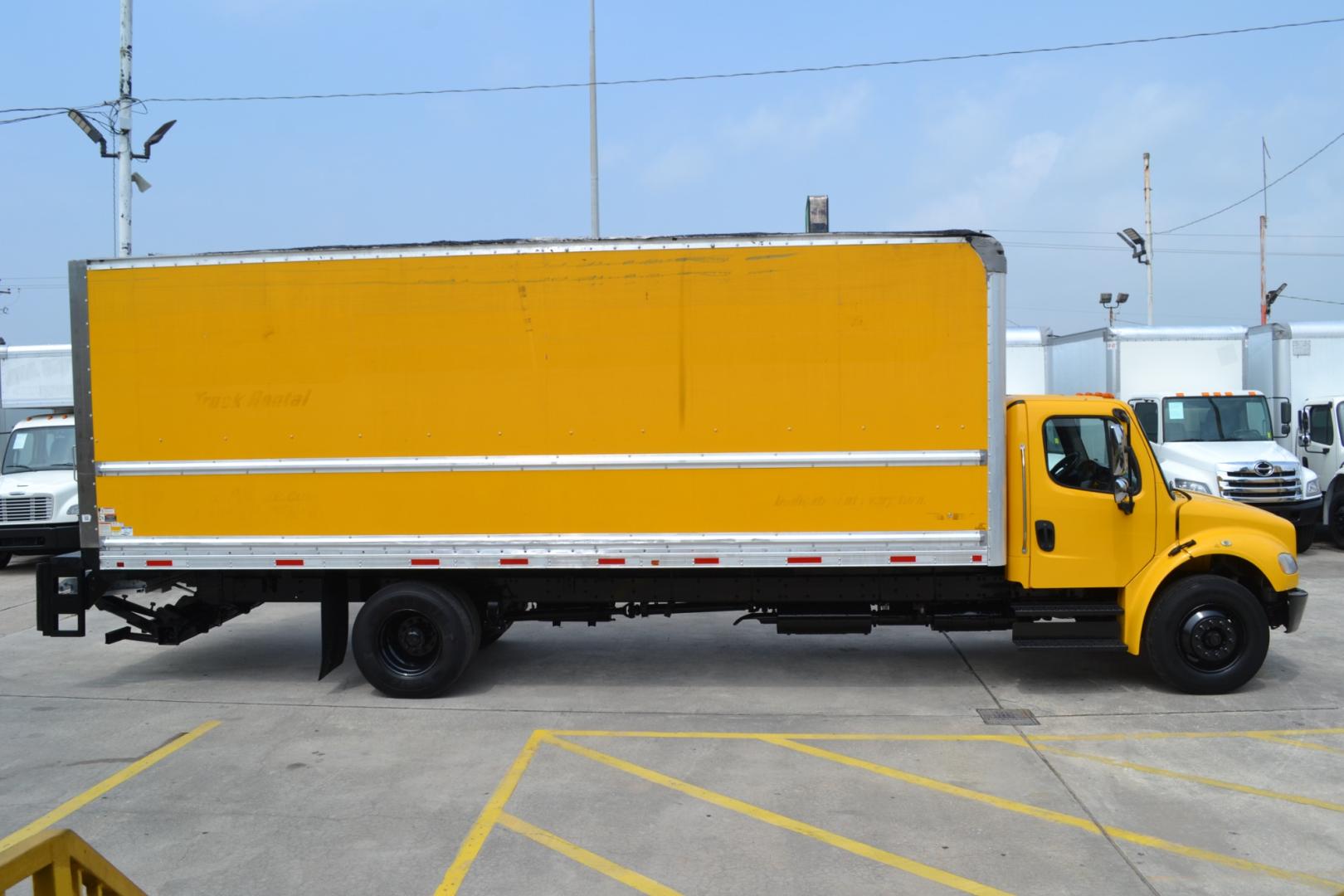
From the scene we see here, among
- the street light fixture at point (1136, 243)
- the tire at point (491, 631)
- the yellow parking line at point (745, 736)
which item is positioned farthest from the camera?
the street light fixture at point (1136, 243)

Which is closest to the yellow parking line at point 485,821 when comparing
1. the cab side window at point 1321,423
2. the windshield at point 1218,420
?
the windshield at point 1218,420

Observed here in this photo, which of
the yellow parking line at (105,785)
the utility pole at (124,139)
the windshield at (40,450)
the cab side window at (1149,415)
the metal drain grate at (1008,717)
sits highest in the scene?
the utility pole at (124,139)

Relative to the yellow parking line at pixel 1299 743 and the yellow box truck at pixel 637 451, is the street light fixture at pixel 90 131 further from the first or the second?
the yellow parking line at pixel 1299 743

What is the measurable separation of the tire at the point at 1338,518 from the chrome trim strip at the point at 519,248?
37.0 feet

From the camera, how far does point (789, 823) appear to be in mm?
5184

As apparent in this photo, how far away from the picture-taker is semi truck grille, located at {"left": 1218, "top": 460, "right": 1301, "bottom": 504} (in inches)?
523

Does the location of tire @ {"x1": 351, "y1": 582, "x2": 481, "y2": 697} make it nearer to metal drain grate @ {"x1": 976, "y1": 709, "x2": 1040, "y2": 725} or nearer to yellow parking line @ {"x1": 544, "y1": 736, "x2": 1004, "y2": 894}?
yellow parking line @ {"x1": 544, "y1": 736, "x2": 1004, "y2": 894}

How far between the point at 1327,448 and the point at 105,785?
16.2 meters

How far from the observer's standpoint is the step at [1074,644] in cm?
722

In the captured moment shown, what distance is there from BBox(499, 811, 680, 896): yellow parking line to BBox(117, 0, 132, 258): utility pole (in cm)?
1543

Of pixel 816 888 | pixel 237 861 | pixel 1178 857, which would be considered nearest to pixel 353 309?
pixel 237 861

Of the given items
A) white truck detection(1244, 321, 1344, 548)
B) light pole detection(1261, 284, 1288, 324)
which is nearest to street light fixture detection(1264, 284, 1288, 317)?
light pole detection(1261, 284, 1288, 324)

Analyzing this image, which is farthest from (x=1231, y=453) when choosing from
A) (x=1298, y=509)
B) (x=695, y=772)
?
(x=695, y=772)

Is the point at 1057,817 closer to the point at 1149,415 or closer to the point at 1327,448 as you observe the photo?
the point at 1149,415
